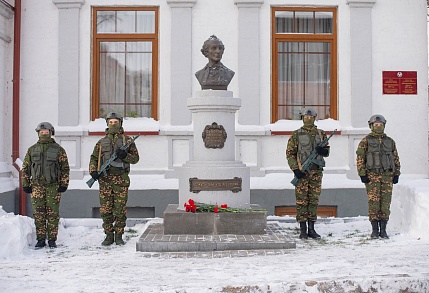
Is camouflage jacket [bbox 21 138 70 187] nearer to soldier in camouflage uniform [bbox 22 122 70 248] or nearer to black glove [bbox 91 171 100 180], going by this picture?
soldier in camouflage uniform [bbox 22 122 70 248]

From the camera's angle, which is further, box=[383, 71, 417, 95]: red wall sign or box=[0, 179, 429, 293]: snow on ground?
box=[383, 71, 417, 95]: red wall sign

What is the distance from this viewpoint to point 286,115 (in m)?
11.2

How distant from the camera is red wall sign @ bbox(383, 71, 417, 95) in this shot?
432 inches

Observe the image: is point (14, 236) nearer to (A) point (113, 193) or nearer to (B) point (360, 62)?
(A) point (113, 193)

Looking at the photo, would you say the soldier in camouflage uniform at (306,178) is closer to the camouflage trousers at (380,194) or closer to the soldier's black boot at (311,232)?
the soldier's black boot at (311,232)

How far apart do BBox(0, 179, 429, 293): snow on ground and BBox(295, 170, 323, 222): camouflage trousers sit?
16.0 inches

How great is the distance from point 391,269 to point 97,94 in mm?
7321

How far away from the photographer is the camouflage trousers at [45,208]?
297 inches

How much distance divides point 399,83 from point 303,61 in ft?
6.46

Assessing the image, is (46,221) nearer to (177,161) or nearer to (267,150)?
(177,161)

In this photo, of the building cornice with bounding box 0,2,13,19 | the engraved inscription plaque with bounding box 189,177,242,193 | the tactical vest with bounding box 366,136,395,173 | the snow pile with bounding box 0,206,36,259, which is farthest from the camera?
the building cornice with bounding box 0,2,13,19

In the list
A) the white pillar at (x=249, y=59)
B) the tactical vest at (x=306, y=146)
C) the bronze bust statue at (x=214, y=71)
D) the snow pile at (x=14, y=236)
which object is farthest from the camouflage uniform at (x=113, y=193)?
the white pillar at (x=249, y=59)

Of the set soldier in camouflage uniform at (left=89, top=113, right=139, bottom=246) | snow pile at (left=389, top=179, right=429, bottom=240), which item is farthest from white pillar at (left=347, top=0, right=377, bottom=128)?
soldier in camouflage uniform at (left=89, top=113, right=139, bottom=246)

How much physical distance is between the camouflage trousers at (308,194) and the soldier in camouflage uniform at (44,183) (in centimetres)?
339
